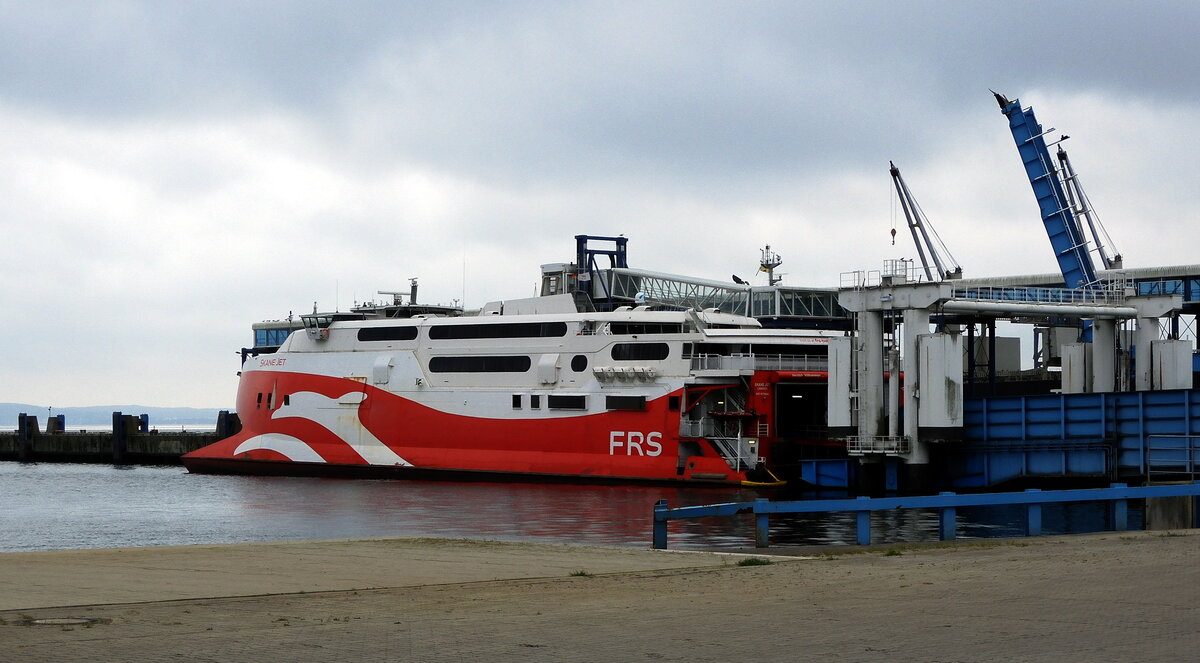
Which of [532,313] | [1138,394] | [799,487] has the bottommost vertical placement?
[799,487]

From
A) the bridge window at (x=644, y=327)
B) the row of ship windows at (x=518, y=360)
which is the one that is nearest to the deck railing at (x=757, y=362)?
the row of ship windows at (x=518, y=360)

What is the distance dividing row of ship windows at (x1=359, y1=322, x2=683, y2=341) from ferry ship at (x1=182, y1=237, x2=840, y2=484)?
2.0 inches

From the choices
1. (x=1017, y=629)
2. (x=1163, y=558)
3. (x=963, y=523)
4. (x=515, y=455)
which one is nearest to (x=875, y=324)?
(x=963, y=523)

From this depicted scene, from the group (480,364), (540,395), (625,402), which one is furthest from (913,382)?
(480,364)

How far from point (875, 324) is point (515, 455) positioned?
1435 cm

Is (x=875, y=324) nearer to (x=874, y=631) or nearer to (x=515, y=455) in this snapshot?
(x=515, y=455)

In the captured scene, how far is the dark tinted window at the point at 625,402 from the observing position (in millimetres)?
42062

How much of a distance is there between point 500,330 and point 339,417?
Result: 25.2ft

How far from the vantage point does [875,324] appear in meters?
35.9

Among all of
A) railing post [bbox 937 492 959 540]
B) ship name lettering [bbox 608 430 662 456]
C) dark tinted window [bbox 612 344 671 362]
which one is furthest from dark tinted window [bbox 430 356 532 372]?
railing post [bbox 937 492 959 540]

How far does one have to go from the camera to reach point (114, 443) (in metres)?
74.4

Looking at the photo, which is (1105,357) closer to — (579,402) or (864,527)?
(579,402)

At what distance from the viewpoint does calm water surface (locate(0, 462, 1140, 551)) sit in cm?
2517

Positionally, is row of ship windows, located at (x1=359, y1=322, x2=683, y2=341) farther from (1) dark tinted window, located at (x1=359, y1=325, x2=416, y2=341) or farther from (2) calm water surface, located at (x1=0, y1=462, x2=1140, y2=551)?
(2) calm water surface, located at (x1=0, y1=462, x2=1140, y2=551)
